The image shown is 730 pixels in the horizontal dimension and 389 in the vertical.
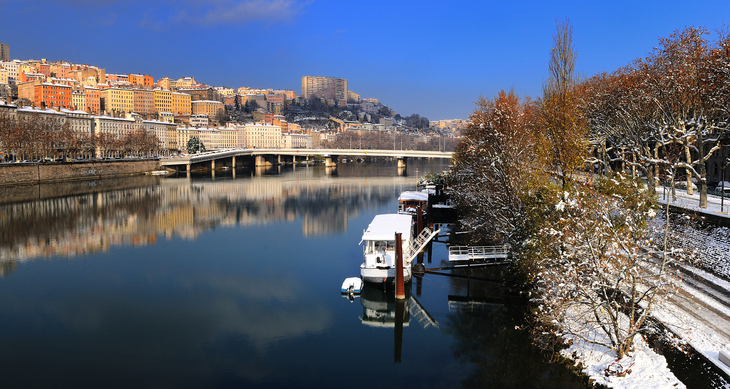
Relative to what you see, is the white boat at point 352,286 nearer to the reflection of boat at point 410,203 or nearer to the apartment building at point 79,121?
the reflection of boat at point 410,203

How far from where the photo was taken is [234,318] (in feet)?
46.6

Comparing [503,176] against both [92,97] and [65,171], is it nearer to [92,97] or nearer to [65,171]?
[65,171]

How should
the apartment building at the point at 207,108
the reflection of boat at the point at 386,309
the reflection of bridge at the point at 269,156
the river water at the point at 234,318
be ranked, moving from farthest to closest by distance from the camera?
the apartment building at the point at 207,108, the reflection of bridge at the point at 269,156, the reflection of boat at the point at 386,309, the river water at the point at 234,318

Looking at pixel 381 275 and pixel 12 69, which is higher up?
pixel 12 69

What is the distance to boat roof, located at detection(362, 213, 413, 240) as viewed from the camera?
658 inches

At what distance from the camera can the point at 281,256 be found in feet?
69.8

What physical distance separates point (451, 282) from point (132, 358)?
9340mm

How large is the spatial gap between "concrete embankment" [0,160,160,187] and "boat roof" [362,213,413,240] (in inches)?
1423

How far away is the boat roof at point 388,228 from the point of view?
54.9 ft

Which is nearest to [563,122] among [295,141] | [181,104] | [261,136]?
[261,136]

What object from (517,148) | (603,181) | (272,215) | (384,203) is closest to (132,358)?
(603,181)

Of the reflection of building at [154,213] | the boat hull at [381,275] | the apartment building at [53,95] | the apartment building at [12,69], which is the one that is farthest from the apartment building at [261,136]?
the boat hull at [381,275]

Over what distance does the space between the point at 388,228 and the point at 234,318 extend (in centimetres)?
593

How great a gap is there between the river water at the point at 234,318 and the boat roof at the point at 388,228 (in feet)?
5.11
